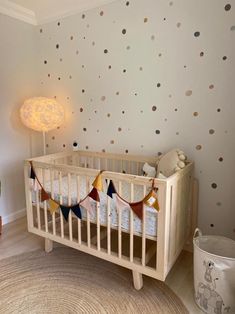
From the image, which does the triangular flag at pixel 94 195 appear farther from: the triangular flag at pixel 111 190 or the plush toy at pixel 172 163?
the plush toy at pixel 172 163

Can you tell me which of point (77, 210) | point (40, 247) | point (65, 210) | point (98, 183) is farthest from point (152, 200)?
point (40, 247)

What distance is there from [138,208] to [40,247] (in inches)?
47.8

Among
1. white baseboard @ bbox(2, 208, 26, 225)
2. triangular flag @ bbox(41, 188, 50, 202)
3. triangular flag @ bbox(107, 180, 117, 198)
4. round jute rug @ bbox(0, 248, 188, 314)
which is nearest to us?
round jute rug @ bbox(0, 248, 188, 314)

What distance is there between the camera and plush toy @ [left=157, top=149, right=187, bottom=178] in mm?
1878

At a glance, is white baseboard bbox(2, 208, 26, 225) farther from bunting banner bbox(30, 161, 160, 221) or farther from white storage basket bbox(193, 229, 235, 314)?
white storage basket bbox(193, 229, 235, 314)

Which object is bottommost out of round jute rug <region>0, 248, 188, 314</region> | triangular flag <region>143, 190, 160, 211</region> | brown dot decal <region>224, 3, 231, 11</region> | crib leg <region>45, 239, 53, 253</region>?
round jute rug <region>0, 248, 188, 314</region>

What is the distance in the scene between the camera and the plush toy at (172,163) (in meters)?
1.88

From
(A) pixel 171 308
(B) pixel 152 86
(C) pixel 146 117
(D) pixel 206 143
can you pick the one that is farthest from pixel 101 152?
(A) pixel 171 308

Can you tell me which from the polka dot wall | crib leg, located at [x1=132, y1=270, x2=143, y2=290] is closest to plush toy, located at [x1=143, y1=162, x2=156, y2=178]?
the polka dot wall

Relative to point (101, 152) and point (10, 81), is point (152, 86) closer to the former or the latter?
point (101, 152)

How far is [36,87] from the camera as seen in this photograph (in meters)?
3.01

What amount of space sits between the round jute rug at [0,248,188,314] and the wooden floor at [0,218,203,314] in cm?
7

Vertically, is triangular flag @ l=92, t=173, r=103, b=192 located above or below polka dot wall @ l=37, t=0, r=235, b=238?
below

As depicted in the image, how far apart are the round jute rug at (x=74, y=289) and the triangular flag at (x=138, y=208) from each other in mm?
586
